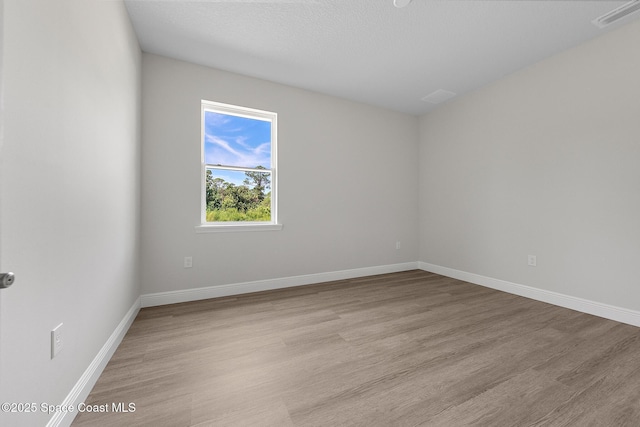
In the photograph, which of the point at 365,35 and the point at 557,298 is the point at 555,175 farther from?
the point at 365,35

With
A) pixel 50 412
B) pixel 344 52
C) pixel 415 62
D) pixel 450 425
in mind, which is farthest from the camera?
pixel 415 62

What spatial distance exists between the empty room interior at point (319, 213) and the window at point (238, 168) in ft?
0.09

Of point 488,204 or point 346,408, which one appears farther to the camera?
point 488,204

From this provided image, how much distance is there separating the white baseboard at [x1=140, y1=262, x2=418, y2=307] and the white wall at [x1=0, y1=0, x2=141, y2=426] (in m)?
0.85

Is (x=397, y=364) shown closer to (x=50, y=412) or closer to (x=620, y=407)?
(x=620, y=407)

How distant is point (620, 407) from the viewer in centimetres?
132

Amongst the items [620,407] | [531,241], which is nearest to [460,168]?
[531,241]

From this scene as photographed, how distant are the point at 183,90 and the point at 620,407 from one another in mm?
4214

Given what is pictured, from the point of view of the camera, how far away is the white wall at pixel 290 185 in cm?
278

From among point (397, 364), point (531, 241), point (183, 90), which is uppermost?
point (183, 90)

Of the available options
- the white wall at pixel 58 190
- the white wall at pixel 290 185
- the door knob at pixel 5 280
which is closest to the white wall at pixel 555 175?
the white wall at pixel 290 185

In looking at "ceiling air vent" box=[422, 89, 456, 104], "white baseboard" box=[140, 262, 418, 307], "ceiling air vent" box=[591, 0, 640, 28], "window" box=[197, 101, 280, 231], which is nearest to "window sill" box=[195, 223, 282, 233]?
"window" box=[197, 101, 280, 231]

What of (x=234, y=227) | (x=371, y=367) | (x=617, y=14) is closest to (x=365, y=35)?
(x=617, y=14)

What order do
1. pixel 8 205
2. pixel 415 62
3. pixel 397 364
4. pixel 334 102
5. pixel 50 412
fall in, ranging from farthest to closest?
pixel 334 102, pixel 415 62, pixel 397 364, pixel 50 412, pixel 8 205
